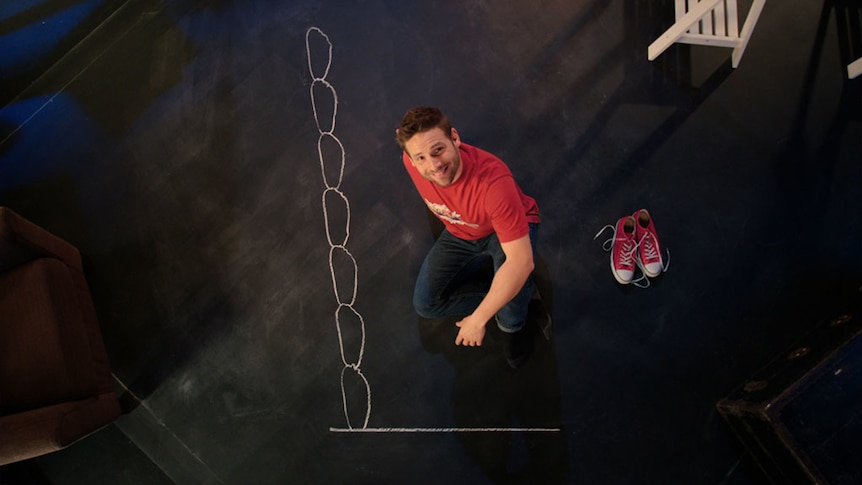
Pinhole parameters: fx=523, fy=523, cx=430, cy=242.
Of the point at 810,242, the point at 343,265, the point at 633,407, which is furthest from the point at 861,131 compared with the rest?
the point at 343,265

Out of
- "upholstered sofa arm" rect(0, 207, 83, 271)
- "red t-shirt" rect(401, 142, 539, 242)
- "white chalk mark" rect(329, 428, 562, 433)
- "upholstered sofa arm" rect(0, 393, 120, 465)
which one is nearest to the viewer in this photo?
"red t-shirt" rect(401, 142, 539, 242)

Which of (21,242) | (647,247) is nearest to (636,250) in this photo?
(647,247)

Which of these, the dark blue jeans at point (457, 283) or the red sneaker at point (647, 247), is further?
the red sneaker at point (647, 247)

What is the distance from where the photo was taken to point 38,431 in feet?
6.63

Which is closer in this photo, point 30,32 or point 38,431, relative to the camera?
point 38,431

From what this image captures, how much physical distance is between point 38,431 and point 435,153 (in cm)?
186

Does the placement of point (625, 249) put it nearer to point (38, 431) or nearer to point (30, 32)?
point (38, 431)

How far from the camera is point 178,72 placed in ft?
9.79

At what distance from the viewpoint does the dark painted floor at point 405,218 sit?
2.60 metres

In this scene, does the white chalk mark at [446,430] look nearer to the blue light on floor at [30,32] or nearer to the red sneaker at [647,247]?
the red sneaker at [647,247]

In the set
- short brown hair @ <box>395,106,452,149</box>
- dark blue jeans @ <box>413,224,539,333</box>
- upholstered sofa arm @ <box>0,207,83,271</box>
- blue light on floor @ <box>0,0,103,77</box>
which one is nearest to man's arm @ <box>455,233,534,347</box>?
dark blue jeans @ <box>413,224,539,333</box>

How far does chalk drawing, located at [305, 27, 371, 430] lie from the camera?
2.68m

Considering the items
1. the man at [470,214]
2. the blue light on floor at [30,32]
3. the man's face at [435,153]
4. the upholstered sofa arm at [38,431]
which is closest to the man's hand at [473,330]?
the man at [470,214]

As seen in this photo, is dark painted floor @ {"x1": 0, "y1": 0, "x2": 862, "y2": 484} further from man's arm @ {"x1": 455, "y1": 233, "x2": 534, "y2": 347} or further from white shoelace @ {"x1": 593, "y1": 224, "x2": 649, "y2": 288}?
man's arm @ {"x1": 455, "y1": 233, "x2": 534, "y2": 347}
